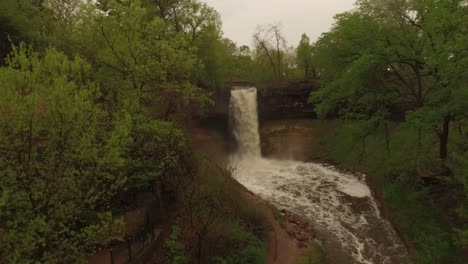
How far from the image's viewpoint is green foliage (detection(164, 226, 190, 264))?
530 inches

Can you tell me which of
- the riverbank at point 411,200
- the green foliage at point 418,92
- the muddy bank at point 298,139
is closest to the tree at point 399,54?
the green foliage at point 418,92

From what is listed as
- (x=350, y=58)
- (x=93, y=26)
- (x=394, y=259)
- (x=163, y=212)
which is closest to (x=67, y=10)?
(x=93, y=26)

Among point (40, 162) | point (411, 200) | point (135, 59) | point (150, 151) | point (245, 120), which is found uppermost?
point (135, 59)

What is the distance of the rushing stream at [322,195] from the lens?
17.1 metres

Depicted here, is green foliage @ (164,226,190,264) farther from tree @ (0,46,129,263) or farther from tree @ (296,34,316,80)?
tree @ (296,34,316,80)

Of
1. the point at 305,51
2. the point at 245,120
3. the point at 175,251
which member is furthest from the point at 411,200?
the point at 305,51

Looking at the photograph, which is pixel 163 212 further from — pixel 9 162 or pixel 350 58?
pixel 350 58

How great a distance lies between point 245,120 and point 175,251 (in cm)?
2329

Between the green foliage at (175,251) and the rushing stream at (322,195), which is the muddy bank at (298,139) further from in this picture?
the green foliage at (175,251)

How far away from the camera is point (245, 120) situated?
35.9 m

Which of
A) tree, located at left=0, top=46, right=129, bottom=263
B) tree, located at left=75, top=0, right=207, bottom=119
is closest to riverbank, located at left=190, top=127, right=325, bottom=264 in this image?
tree, located at left=75, top=0, right=207, bottom=119

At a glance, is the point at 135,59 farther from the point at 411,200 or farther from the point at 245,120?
the point at 245,120

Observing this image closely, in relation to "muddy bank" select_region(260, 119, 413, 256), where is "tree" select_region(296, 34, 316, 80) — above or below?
above

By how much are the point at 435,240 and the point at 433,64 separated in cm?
792
